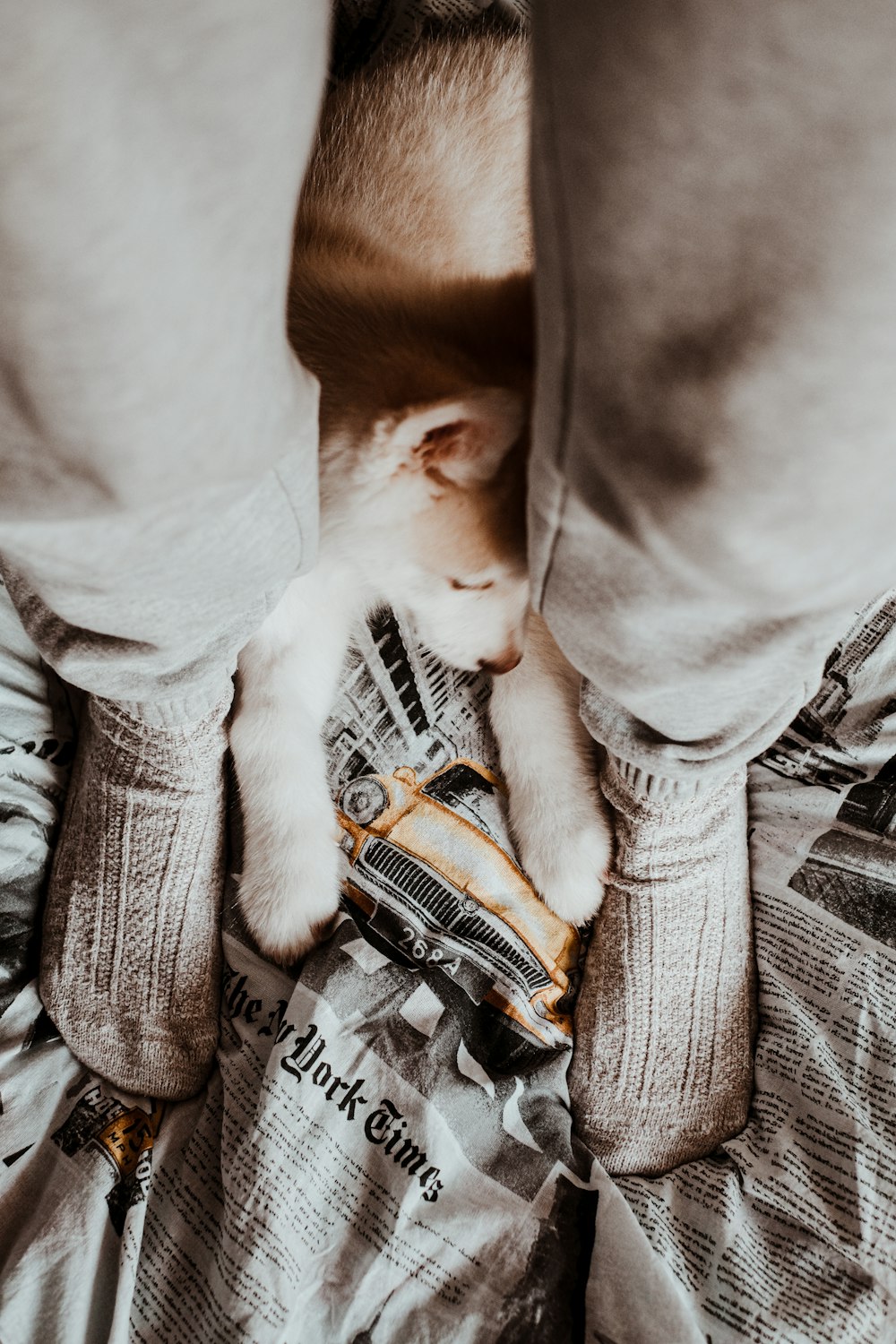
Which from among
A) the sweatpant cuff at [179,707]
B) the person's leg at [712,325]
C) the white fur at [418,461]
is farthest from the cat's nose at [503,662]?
the person's leg at [712,325]

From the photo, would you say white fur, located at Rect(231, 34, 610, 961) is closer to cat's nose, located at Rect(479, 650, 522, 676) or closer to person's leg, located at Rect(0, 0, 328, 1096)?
cat's nose, located at Rect(479, 650, 522, 676)

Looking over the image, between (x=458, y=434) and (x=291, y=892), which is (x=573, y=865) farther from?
(x=458, y=434)

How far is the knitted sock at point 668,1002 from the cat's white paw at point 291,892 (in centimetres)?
31

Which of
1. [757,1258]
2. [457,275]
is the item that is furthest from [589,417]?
[757,1258]

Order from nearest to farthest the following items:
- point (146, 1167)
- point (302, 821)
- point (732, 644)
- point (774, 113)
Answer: point (774, 113) → point (732, 644) → point (146, 1167) → point (302, 821)

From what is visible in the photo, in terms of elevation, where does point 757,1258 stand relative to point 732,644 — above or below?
below

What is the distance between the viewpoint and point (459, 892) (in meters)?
0.98

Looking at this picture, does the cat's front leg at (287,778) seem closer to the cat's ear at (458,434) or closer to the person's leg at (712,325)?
the cat's ear at (458,434)

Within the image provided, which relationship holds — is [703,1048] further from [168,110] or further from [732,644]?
[168,110]

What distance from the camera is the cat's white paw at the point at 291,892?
0.90 metres

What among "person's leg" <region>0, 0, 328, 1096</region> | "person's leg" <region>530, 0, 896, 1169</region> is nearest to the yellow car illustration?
"person's leg" <region>0, 0, 328, 1096</region>

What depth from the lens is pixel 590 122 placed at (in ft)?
1.12

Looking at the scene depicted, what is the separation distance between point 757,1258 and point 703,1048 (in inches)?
7.1

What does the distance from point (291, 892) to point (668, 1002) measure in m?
0.41
